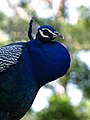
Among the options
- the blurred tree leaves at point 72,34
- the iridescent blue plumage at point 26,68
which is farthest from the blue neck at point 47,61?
the blurred tree leaves at point 72,34

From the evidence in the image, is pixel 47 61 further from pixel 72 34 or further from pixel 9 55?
pixel 72 34

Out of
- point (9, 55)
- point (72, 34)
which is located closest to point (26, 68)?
point (9, 55)

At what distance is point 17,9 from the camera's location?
899 centimetres

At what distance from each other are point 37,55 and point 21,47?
0.07 metres

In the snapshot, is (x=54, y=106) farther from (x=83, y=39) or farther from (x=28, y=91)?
(x=28, y=91)

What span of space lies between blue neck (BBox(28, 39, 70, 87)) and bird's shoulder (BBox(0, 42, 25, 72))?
61mm

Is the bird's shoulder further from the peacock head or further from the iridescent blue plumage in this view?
the peacock head

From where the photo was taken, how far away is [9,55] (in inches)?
75.5

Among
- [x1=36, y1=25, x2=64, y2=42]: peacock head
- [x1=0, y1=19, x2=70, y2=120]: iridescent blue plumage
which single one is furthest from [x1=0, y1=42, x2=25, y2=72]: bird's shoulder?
[x1=36, y1=25, x2=64, y2=42]: peacock head

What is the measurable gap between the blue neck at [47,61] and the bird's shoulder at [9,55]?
0.06 m

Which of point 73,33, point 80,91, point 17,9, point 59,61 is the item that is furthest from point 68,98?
point 59,61

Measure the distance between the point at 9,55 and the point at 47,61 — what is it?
15 cm

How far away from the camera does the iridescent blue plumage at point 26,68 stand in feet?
6.24

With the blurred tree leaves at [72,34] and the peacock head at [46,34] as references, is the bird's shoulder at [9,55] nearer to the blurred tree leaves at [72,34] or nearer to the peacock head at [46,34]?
the peacock head at [46,34]
